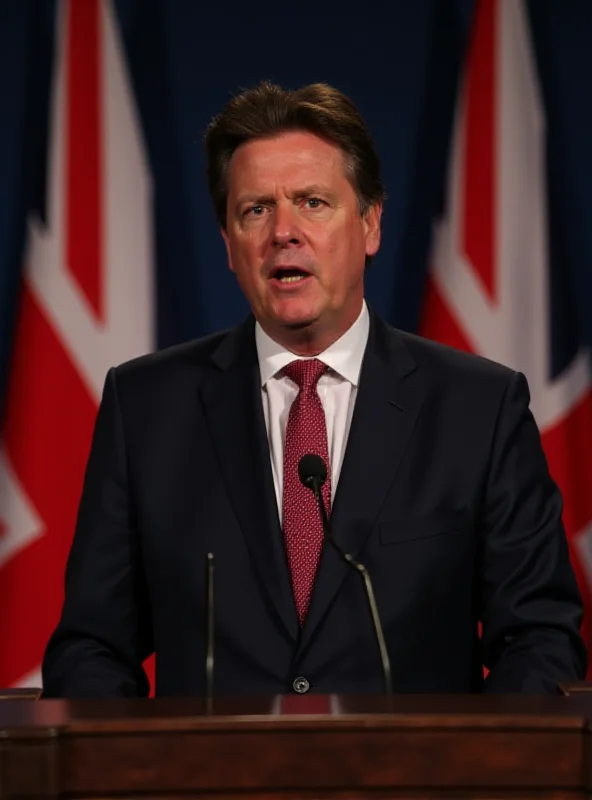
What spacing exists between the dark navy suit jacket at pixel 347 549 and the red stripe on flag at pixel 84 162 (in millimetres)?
1122

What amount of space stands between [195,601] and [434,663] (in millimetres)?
343

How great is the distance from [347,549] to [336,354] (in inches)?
13.3

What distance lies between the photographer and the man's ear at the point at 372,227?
217cm

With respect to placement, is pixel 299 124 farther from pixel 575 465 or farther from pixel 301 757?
pixel 575 465

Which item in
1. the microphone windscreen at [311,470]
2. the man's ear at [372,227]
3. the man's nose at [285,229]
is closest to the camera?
the microphone windscreen at [311,470]

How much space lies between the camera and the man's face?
79.1 inches

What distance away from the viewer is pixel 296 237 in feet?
6.60

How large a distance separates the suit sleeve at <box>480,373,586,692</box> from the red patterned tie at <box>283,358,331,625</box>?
0.24m

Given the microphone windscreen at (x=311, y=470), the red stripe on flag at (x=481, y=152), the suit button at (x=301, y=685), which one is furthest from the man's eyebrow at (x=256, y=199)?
the red stripe on flag at (x=481, y=152)

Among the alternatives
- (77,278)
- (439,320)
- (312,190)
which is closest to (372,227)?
(312,190)

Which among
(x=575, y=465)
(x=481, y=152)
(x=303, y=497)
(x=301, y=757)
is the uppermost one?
(x=481, y=152)

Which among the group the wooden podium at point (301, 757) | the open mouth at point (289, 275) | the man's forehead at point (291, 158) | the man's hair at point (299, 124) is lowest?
the wooden podium at point (301, 757)

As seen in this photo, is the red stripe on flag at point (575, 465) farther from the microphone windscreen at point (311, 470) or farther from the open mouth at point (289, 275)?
the microphone windscreen at point (311, 470)

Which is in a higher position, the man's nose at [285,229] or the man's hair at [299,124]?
the man's hair at [299,124]
